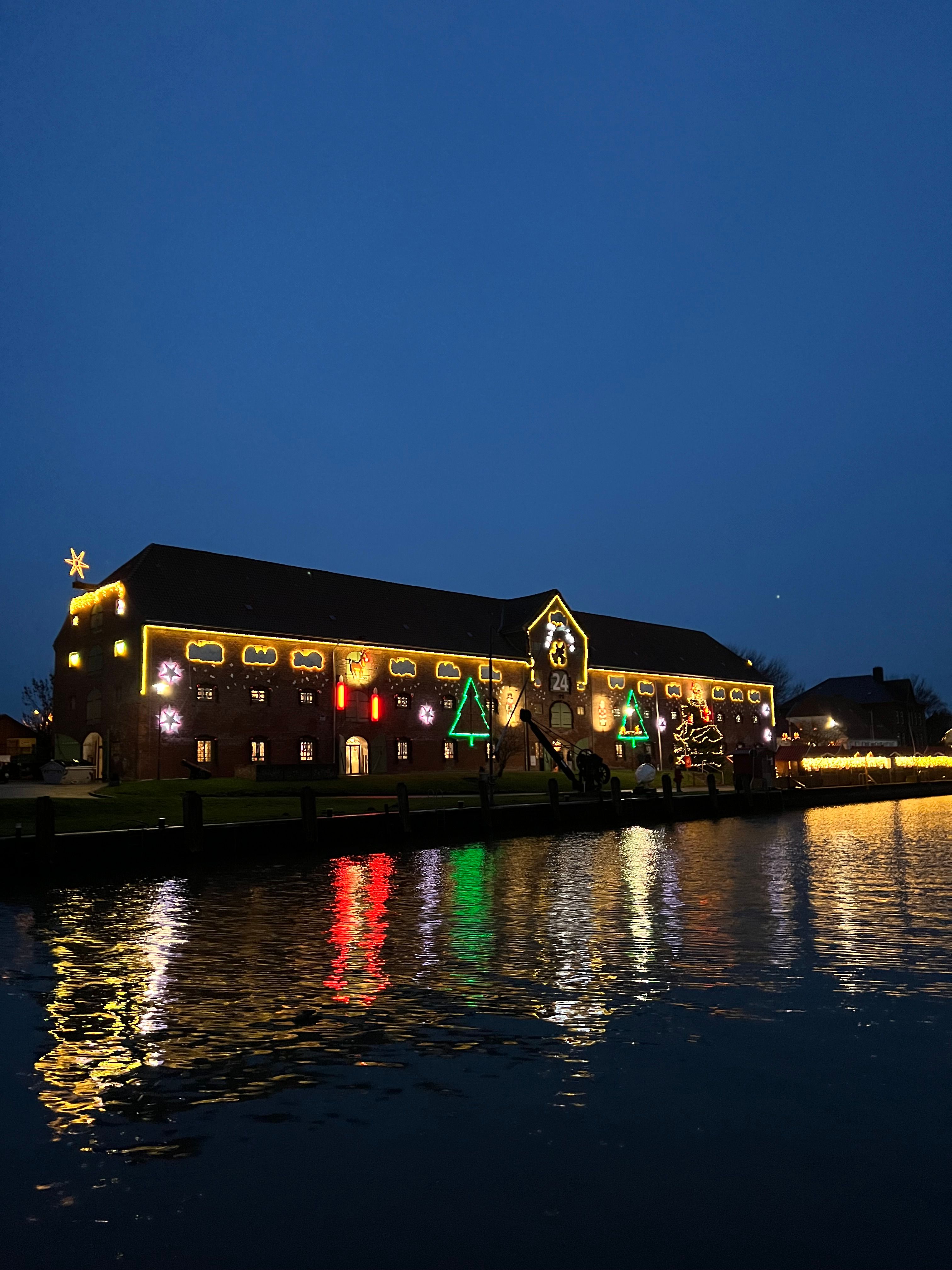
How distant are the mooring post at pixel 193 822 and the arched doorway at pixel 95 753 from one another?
2596 cm

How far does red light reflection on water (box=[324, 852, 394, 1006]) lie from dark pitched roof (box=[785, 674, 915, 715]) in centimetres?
10311

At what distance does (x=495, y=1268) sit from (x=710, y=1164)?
1916 mm

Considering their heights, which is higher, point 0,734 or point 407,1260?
point 0,734

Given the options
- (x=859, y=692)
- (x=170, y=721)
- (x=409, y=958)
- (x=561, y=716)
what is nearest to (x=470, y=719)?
(x=561, y=716)

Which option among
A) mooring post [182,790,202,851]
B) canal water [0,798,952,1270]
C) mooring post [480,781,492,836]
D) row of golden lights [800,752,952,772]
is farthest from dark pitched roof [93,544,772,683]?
canal water [0,798,952,1270]

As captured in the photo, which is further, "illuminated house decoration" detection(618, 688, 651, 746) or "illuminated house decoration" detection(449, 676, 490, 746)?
"illuminated house decoration" detection(618, 688, 651, 746)

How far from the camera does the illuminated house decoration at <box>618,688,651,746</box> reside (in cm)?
7131

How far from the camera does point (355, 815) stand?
A: 1291 inches

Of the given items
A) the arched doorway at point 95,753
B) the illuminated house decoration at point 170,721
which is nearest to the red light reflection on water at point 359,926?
the illuminated house decoration at point 170,721

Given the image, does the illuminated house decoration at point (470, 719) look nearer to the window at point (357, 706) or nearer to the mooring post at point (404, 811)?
the window at point (357, 706)

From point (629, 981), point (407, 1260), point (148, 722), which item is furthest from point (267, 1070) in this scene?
point (148, 722)

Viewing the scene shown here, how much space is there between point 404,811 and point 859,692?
102872 millimetres

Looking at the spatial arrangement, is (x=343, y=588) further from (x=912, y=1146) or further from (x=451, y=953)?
(x=912, y=1146)

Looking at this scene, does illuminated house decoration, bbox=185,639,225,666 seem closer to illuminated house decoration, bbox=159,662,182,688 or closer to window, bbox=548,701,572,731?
illuminated house decoration, bbox=159,662,182,688
